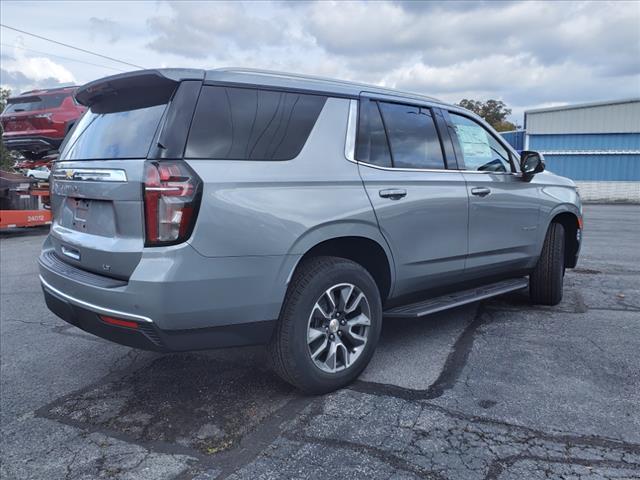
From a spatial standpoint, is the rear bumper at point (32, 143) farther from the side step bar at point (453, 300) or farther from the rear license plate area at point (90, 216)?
the side step bar at point (453, 300)

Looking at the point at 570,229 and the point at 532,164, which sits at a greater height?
the point at 532,164

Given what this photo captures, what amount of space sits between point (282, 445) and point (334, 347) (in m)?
0.73

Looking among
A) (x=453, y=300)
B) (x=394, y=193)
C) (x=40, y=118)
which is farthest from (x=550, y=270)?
(x=40, y=118)

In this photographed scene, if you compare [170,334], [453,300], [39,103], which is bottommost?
[453,300]

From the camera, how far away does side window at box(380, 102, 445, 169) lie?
151 inches

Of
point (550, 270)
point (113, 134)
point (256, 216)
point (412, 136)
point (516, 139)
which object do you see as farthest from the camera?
point (516, 139)

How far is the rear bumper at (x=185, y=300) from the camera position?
2.73 metres

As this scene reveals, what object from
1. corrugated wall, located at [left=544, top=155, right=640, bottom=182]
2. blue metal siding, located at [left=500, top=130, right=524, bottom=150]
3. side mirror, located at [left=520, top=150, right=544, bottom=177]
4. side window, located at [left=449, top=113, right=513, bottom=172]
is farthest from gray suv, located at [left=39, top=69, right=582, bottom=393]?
blue metal siding, located at [left=500, top=130, right=524, bottom=150]

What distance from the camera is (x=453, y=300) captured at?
4.25 metres

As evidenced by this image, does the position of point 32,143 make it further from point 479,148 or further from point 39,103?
point 479,148

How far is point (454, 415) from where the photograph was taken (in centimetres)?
310

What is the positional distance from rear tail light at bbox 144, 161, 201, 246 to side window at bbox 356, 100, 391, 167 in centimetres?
121

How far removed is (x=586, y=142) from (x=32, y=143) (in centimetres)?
2158

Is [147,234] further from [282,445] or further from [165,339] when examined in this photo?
[282,445]
